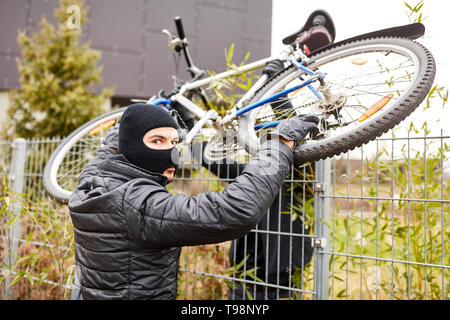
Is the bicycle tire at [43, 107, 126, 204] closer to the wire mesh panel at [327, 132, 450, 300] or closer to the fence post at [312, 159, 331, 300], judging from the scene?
the fence post at [312, 159, 331, 300]

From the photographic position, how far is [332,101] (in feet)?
5.48

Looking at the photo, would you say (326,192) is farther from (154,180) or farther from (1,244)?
(1,244)

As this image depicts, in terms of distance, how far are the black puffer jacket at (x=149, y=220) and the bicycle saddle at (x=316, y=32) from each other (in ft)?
3.23

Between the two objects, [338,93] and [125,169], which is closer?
[125,169]

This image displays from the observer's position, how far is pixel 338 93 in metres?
1.71

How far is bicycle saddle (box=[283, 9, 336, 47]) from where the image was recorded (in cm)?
208

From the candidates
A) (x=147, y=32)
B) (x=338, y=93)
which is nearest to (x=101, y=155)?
(x=338, y=93)

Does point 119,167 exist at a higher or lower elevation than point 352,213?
higher

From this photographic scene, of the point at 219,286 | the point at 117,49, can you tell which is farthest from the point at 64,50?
the point at 219,286

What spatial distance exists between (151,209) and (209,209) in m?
0.21

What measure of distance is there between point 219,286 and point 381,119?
208cm

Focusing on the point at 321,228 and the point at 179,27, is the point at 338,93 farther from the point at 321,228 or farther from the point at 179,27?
the point at 179,27

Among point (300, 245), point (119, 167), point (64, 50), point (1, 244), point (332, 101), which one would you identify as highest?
point (64, 50)
